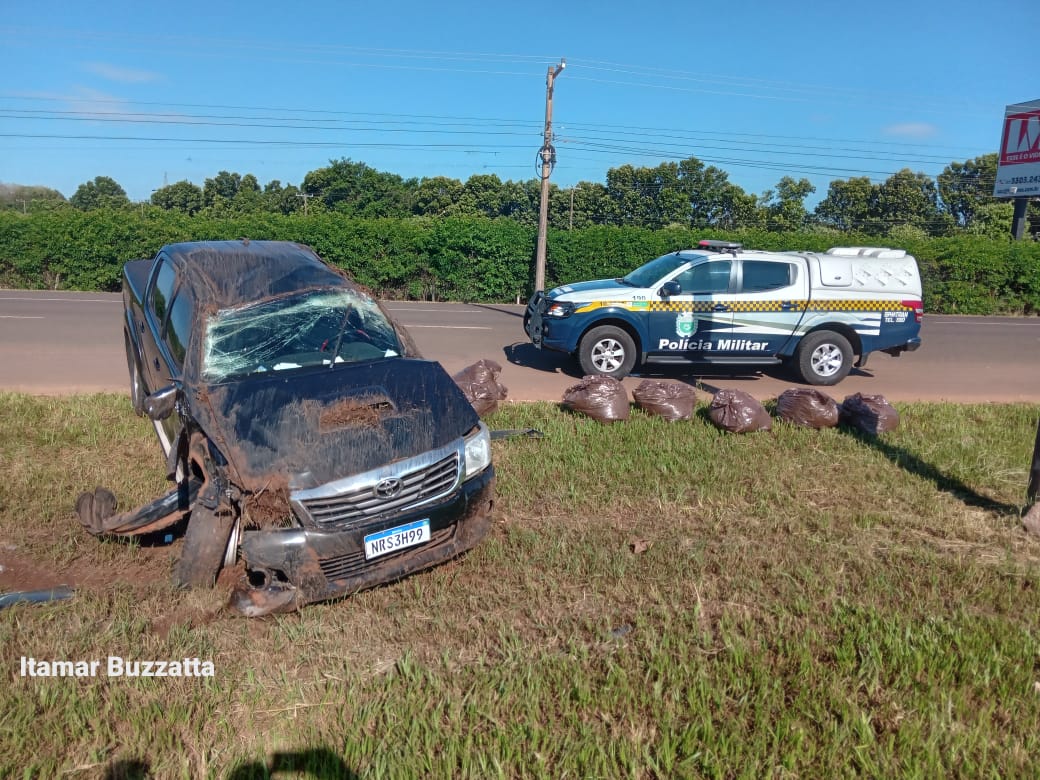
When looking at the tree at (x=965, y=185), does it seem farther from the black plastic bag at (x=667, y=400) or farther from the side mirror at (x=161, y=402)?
the side mirror at (x=161, y=402)

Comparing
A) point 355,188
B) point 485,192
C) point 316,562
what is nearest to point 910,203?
point 485,192

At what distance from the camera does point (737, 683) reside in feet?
12.1

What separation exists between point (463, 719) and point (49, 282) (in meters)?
22.9

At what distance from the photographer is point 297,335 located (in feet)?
17.6

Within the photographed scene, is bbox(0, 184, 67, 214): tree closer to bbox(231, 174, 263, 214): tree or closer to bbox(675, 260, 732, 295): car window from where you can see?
bbox(231, 174, 263, 214): tree

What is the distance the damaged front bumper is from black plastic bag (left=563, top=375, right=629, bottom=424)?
12.3 ft

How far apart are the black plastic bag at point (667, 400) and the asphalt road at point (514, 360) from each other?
1555 millimetres

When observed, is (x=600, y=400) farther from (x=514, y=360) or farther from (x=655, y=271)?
(x=514, y=360)

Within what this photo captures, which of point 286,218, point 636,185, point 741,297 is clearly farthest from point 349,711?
point 636,185

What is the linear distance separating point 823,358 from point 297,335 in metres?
8.00

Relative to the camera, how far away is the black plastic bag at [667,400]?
319 inches

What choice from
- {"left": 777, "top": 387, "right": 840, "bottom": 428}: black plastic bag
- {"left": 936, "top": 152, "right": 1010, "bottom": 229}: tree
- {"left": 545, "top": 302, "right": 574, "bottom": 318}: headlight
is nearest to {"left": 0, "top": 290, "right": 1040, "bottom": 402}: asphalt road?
{"left": 545, "top": 302, "right": 574, "bottom": 318}: headlight

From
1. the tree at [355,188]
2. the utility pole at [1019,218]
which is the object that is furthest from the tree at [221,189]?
the utility pole at [1019,218]

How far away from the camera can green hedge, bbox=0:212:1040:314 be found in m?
21.2
